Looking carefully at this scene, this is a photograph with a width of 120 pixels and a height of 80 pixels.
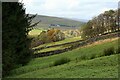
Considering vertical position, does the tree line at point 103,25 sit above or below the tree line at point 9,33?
above

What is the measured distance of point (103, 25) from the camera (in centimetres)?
9162

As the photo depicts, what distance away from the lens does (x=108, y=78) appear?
14.4 meters

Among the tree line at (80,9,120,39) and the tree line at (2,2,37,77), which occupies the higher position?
the tree line at (80,9,120,39)

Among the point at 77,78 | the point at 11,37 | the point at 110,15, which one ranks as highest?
the point at 110,15

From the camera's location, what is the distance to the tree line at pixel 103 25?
88.1 meters

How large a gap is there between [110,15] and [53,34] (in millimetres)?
29856

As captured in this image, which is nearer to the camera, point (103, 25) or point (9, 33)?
point (9, 33)

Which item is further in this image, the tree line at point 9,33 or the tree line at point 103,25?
the tree line at point 103,25

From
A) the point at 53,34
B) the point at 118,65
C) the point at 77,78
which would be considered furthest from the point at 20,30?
the point at 53,34

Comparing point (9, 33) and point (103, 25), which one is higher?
point (103, 25)

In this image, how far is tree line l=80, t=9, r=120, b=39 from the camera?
289ft

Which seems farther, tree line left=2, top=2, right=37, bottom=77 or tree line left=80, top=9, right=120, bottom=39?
tree line left=80, top=9, right=120, bottom=39

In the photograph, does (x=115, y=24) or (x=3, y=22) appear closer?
(x=3, y=22)

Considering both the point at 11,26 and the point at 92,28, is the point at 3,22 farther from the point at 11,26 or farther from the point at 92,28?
the point at 92,28
